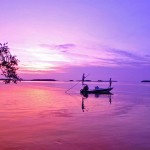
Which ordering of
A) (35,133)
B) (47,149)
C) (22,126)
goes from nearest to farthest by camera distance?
(47,149) → (35,133) → (22,126)

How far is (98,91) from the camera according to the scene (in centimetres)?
10475

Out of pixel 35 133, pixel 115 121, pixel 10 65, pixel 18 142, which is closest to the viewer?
pixel 10 65

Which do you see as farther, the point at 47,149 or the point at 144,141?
the point at 144,141

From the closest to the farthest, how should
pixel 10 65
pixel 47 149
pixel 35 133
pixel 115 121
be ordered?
pixel 10 65 → pixel 47 149 → pixel 35 133 → pixel 115 121

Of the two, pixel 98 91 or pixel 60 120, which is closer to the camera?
pixel 60 120

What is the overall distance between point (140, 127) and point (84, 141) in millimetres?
8995

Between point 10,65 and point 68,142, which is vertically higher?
point 10,65

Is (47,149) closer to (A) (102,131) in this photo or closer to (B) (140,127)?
(A) (102,131)

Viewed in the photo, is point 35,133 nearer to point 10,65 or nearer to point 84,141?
point 84,141

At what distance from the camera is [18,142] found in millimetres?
23844

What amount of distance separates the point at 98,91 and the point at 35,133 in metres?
78.0

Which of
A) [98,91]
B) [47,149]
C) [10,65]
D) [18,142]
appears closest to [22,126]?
[18,142]

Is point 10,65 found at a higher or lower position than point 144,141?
higher

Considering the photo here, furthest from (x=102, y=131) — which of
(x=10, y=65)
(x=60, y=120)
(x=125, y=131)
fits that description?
(x=10, y=65)
